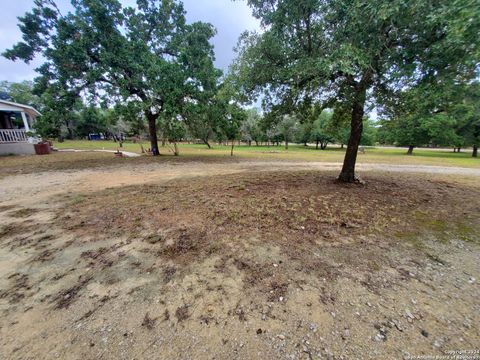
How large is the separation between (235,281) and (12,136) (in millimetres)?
21884

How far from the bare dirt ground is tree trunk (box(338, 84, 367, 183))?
2501mm

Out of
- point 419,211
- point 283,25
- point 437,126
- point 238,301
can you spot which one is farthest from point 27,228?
point 437,126

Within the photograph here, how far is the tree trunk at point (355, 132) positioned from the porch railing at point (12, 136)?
68.7ft

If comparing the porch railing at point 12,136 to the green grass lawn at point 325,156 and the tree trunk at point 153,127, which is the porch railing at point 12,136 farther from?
the tree trunk at point 153,127

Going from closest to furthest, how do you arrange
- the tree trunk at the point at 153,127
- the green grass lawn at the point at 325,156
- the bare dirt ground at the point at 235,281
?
the bare dirt ground at the point at 235,281, the tree trunk at the point at 153,127, the green grass lawn at the point at 325,156

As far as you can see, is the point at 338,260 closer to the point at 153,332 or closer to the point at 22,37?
the point at 153,332

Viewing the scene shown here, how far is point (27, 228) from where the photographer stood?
146 inches

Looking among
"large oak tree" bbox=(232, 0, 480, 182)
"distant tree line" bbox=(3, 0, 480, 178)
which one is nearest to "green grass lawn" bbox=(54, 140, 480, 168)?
"distant tree line" bbox=(3, 0, 480, 178)

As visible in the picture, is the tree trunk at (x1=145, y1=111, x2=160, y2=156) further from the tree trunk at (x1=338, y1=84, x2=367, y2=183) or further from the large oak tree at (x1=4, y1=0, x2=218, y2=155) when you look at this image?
the tree trunk at (x1=338, y1=84, x2=367, y2=183)

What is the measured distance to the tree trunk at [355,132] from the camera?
5.52 meters

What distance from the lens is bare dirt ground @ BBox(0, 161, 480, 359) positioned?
1.73 metres

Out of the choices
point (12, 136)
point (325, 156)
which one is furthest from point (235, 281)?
point (12, 136)

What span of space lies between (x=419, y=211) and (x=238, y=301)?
17.1ft

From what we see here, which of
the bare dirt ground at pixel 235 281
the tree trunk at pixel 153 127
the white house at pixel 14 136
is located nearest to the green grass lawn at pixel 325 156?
the tree trunk at pixel 153 127
